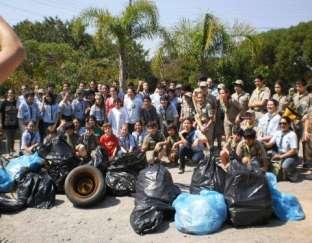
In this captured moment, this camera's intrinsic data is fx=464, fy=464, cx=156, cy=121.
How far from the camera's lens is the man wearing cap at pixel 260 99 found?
9859 millimetres

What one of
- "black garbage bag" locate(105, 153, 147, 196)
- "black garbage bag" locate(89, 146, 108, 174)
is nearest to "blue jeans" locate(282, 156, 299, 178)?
"black garbage bag" locate(105, 153, 147, 196)

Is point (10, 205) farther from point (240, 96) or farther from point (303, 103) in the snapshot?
point (303, 103)

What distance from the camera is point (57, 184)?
25.4 feet

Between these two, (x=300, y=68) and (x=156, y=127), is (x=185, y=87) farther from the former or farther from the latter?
(x=300, y=68)

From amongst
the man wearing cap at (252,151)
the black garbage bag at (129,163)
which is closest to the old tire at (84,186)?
the black garbage bag at (129,163)

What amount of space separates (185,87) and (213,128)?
154 cm

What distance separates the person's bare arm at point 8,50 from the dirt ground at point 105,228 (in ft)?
15.3

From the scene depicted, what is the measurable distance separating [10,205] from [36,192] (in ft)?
1.44

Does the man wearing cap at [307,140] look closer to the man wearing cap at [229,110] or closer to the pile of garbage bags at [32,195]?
the man wearing cap at [229,110]

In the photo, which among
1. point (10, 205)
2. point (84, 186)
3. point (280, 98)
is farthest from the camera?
point (280, 98)

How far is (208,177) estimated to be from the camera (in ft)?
21.9

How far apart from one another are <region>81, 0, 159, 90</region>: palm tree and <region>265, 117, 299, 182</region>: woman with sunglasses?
770 centimetres

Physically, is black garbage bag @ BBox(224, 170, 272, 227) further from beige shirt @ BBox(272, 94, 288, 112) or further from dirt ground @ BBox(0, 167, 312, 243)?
beige shirt @ BBox(272, 94, 288, 112)

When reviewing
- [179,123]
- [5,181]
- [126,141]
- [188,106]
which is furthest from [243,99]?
[5,181]
